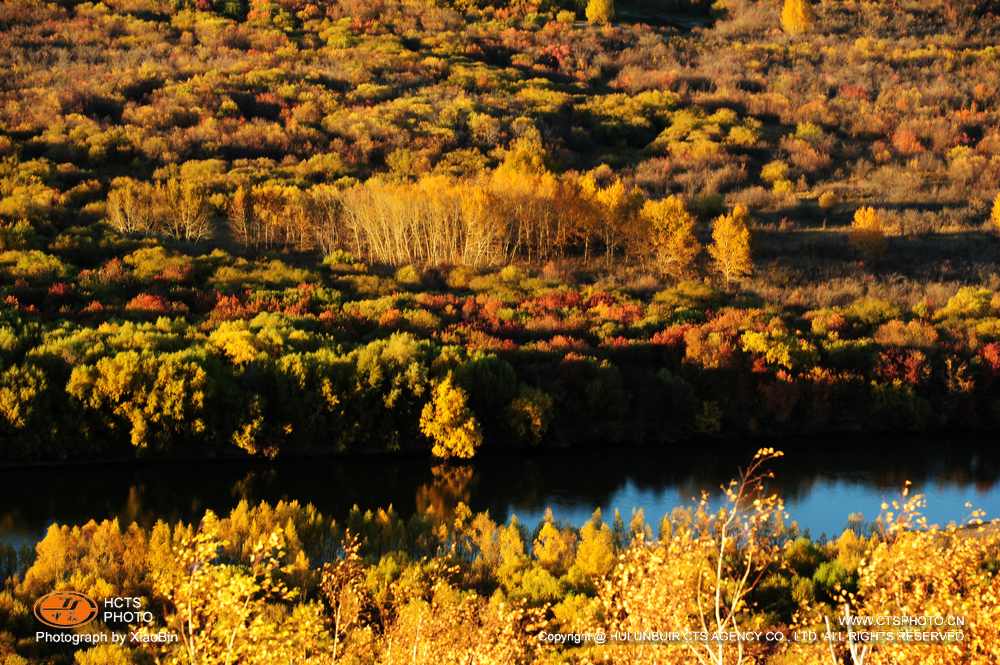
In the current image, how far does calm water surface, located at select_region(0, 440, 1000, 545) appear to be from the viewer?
2231 cm

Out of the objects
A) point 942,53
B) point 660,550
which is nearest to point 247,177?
point 660,550

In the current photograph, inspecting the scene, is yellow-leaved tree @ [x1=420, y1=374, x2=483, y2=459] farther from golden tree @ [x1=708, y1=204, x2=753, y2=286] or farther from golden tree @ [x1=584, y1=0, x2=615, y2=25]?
golden tree @ [x1=584, y1=0, x2=615, y2=25]

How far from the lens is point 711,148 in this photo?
5838cm

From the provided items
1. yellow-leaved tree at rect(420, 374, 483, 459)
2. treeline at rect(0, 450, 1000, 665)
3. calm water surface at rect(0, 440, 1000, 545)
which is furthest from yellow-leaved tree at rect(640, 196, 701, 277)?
treeline at rect(0, 450, 1000, 665)

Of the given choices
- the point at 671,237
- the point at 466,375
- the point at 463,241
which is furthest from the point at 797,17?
the point at 466,375

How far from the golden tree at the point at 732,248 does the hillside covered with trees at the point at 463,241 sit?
0.14m

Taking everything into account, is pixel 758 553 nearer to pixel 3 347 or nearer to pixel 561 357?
pixel 561 357

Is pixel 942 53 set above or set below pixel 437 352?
above

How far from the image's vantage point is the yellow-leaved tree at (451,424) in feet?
85.6

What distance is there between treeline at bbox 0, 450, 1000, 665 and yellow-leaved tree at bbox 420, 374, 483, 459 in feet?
18.0

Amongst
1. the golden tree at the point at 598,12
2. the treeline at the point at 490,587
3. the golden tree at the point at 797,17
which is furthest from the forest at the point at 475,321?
the golden tree at the point at 797,17

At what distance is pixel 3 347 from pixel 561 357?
48.6 ft

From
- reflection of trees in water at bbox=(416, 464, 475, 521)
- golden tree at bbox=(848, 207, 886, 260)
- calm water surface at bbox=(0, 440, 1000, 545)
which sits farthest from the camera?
golden tree at bbox=(848, 207, 886, 260)

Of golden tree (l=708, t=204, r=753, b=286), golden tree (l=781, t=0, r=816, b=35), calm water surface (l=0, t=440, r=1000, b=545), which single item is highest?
golden tree (l=781, t=0, r=816, b=35)
